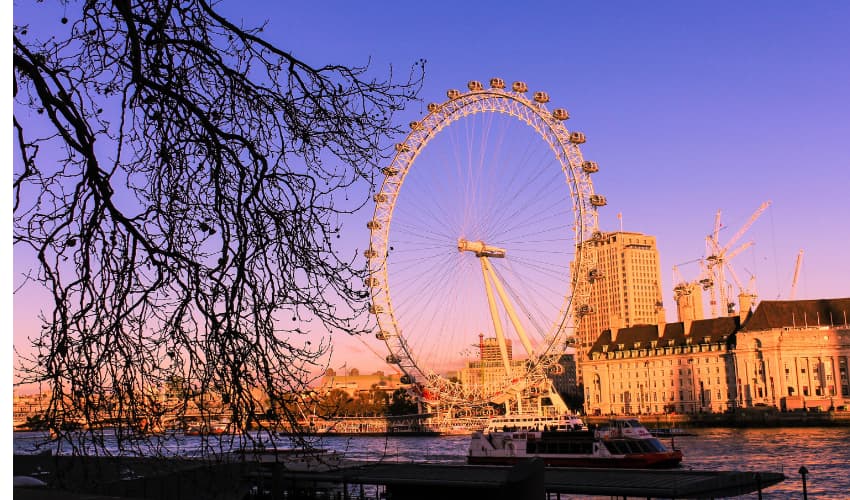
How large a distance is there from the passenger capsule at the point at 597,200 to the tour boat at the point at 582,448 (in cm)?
1510

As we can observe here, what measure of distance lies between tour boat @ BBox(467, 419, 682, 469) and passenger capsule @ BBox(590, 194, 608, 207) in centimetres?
1510

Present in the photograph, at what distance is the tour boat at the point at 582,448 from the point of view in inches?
1658

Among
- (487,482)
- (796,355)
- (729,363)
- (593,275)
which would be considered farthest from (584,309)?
(729,363)

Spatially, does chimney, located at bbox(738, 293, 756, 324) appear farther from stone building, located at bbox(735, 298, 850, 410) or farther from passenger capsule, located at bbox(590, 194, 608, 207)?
passenger capsule, located at bbox(590, 194, 608, 207)

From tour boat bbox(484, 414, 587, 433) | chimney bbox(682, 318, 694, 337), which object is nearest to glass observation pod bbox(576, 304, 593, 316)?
tour boat bbox(484, 414, 587, 433)

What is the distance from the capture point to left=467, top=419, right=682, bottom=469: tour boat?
4212 centimetres

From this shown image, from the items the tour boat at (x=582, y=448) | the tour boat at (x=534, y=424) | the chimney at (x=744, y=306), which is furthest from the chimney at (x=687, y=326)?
the tour boat at (x=582, y=448)

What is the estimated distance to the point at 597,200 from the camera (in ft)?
190

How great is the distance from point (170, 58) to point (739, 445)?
64671 mm

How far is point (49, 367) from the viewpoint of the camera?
566 cm

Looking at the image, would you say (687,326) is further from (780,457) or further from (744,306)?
(780,457)
